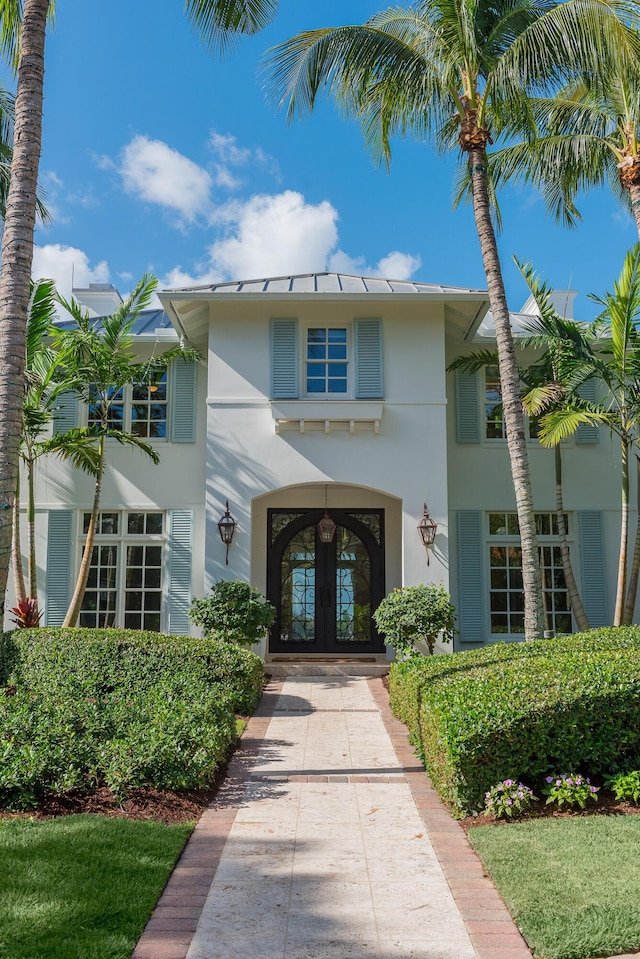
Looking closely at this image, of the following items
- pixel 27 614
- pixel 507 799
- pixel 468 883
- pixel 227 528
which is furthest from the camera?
pixel 227 528

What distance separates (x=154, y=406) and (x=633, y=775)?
1084cm

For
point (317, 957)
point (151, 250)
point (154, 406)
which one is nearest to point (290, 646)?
point (154, 406)

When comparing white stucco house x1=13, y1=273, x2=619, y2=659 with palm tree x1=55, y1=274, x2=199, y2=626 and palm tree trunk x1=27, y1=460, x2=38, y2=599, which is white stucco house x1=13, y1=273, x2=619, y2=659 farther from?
palm tree trunk x1=27, y1=460, x2=38, y2=599

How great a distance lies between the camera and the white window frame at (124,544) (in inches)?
539

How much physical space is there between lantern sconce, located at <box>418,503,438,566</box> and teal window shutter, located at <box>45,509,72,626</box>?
6.32m

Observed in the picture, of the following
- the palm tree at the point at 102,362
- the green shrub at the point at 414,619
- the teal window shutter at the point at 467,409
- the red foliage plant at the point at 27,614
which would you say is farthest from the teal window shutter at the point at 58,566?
the teal window shutter at the point at 467,409

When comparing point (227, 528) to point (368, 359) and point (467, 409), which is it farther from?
point (467, 409)

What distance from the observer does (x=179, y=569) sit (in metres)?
13.6

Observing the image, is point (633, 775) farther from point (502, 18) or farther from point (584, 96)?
point (584, 96)

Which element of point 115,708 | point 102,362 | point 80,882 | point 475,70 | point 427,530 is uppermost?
point 475,70

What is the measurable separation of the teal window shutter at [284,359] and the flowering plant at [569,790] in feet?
26.8

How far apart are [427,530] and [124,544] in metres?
5.51

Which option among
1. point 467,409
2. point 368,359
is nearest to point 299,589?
point 368,359

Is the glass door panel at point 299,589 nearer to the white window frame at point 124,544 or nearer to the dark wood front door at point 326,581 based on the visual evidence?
the dark wood front door at point 326,581
